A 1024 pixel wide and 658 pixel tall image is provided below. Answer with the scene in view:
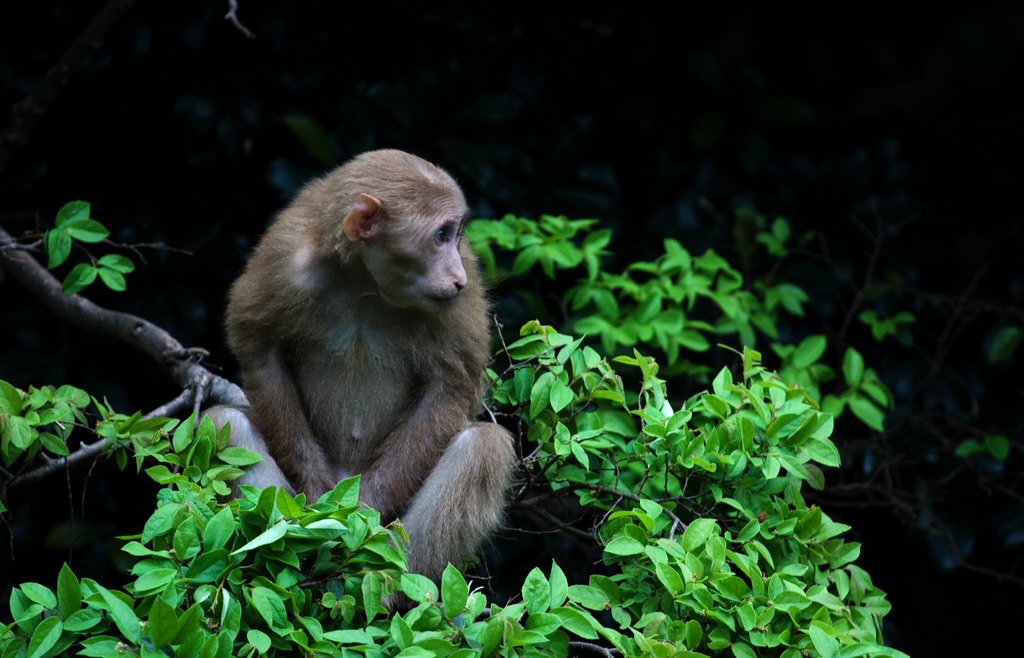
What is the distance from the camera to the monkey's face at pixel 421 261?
351 centimetres

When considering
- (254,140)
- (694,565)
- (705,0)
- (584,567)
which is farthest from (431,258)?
(705,0)

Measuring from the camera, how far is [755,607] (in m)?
2.80

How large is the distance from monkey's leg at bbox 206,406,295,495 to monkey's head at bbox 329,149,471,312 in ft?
1.97

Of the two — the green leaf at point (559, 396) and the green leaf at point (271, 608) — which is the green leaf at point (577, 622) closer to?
the green leaf at point (271, 608)

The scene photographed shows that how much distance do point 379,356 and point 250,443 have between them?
1.67 ft

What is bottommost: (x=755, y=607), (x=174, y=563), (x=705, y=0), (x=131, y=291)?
(x=131, y=291)

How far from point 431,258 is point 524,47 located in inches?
112

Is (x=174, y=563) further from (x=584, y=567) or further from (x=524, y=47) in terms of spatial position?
(x=524, y=47)

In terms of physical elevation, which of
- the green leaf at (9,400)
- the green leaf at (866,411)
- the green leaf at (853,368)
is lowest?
the green leaf at (866,411)

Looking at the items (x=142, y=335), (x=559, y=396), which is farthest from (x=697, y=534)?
(x=142, y=335)

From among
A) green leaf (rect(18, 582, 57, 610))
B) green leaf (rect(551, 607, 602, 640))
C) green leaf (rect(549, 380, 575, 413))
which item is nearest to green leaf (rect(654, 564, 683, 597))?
green leaf (rect(551, 607, 602, 640))

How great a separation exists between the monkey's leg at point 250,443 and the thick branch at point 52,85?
1.83 meters

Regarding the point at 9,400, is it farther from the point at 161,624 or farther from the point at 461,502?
the point at 461,502

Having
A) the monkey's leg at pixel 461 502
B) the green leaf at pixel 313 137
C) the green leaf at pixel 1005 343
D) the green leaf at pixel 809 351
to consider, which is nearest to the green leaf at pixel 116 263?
the monkey's leg at pixel 461 502
